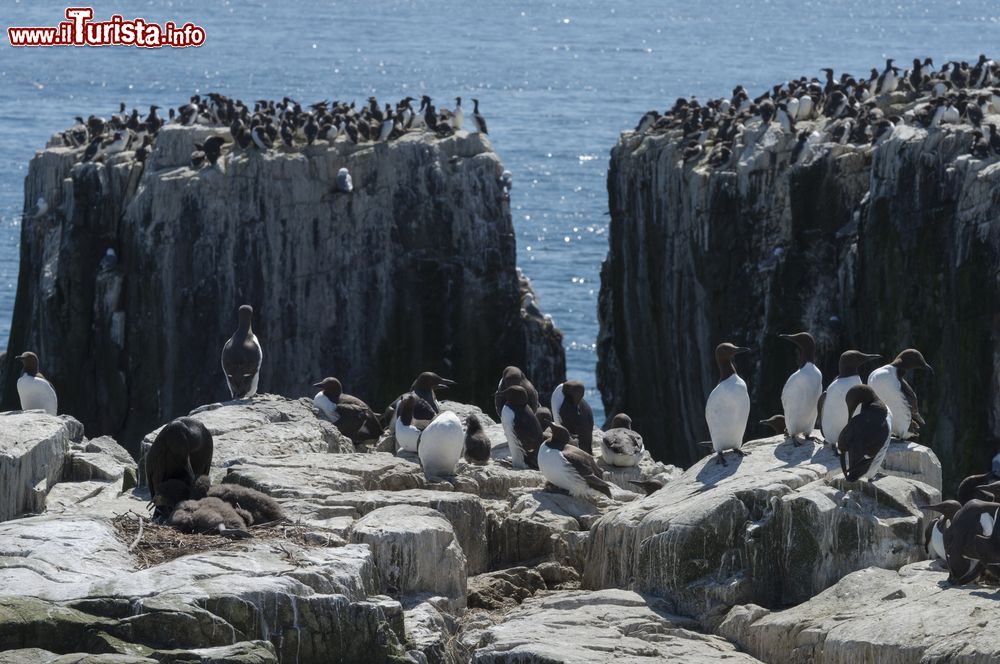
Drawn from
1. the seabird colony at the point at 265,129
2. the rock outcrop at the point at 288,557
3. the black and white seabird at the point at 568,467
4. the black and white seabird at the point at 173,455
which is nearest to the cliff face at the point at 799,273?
the seabird colony at the point at 265,129

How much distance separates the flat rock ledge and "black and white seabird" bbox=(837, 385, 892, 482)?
278 millimetres

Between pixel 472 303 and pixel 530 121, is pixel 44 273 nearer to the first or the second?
pixel 472 303

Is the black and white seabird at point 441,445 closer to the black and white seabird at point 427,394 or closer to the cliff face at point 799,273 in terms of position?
the black and white seabird at point 427,394

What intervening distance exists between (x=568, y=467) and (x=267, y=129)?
61.4 feet

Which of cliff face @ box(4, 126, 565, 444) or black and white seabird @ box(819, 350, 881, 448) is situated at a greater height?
black and white seabird @ box(819, 350, 881, 448)

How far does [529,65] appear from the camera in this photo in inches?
4609

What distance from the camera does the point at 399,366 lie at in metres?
34.1

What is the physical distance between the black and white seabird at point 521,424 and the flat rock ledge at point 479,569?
29 centimetres

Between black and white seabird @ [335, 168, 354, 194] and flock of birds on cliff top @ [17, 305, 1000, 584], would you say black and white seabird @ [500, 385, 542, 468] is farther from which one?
black and white seabird @ [335, 168, 354, 194]

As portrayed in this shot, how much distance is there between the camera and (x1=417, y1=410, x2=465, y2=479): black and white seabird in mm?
16031

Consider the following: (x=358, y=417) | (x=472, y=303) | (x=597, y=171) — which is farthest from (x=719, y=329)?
(x=597, y=171)

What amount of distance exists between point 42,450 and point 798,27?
148m

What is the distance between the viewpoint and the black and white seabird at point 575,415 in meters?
18.1

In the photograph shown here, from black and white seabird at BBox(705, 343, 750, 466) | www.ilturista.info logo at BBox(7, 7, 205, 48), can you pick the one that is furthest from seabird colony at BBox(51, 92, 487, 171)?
black and white seabird at BBox(705, 343, 750, 466)
